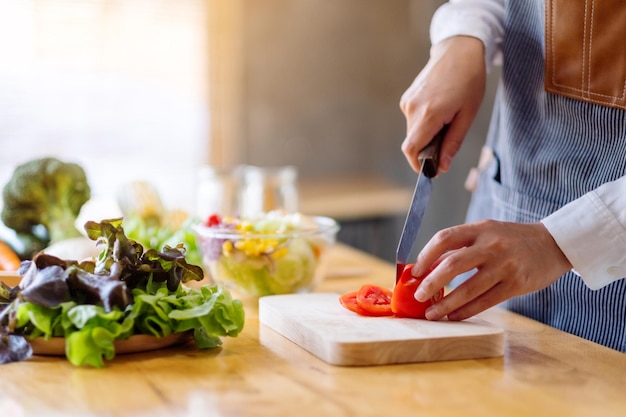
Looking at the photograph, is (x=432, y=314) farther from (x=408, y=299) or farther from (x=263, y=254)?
(x=263, y=254)

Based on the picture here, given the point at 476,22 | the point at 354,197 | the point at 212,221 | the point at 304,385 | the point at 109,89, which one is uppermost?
the point at 476,22

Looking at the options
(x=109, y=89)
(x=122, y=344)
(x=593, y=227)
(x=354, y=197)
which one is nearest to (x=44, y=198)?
(x=122, y=344)

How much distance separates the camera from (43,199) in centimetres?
193

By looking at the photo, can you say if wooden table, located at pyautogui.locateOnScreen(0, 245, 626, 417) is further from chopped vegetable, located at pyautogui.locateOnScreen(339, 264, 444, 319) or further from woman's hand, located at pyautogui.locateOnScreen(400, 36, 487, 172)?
woman's hand, located at pyautogui.locateOnScreen(400, 36, 487, 172)

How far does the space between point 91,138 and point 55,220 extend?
4.91 feet

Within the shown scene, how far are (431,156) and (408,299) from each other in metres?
0.32

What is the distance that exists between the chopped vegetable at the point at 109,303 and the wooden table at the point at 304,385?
0.11ft

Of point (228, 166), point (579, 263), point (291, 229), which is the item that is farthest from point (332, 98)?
point (579, 263)

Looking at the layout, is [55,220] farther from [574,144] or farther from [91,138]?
[91,138]

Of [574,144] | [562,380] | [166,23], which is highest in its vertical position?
[166,23]

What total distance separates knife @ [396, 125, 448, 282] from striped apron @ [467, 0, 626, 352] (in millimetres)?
170

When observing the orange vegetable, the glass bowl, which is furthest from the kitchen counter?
the glass bowl

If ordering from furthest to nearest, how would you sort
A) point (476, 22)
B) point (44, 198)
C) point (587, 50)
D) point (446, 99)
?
point (44, 198)
point (476, 22)
point (446, 99)
point (587, 50)

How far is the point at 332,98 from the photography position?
3.75m
